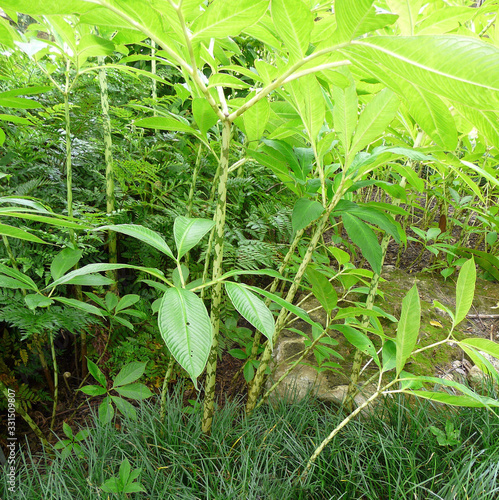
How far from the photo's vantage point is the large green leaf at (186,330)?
19.3 inches

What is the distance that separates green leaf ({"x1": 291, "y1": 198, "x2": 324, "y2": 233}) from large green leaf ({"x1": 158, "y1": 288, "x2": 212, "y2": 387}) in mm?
287

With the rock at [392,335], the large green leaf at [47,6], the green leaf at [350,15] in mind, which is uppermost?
the large green leaf at [47,6]

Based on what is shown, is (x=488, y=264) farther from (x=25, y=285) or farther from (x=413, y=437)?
(x=25, y=285)

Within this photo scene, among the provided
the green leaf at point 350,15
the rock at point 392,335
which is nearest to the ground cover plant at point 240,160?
the green leaf at point 350,15

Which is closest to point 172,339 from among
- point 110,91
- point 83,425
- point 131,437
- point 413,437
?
point 131,437

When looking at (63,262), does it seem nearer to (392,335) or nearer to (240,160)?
(240,160)

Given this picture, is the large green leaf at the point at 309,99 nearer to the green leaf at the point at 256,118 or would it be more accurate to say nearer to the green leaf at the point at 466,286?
the green leaf at the point at 256,118

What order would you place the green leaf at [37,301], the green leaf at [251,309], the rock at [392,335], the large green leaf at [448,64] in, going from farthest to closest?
1. the rock at [392,335]
2. the green leaf at [37,301]
3. the green leaf at [251,309]
4. the large green leaf at [448,64]

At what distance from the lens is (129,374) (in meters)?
1.17

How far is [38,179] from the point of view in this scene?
123 centimetres

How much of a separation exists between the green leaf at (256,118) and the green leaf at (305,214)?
0.20 metres

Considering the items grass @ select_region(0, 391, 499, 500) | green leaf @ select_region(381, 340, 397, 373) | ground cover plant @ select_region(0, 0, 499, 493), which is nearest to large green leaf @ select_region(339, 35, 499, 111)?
ground cover plant @ select_region(0, 0, 499, 493)

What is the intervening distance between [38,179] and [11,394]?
751 millimetres

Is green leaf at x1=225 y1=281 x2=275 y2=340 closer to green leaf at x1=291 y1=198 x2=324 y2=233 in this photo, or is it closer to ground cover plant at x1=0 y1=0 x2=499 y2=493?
ground cover plant at x1=0 y1=0 x2=499 y2=493
